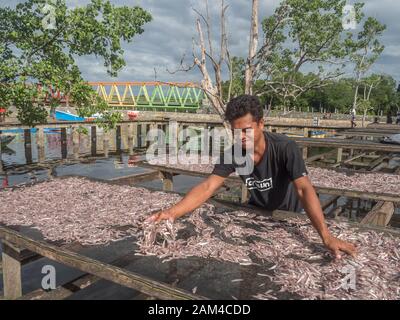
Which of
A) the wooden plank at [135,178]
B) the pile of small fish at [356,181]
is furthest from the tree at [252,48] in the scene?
the wooden plank at [135,178]

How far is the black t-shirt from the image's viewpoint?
4.76m

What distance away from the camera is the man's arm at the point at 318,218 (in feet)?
13.9

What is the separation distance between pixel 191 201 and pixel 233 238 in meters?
0.88

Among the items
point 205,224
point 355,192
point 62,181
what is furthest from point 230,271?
point 62,181

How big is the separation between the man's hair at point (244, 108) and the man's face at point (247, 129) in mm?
53

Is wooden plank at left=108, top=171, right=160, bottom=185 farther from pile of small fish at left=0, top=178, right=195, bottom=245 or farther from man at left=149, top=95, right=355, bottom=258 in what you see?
man at left=149, top=95, right=355, bottom=258

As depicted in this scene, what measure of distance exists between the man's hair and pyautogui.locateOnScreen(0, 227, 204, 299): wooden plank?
95.6 inches

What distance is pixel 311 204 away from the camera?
4.43 m

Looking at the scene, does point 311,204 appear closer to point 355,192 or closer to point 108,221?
point 108,221

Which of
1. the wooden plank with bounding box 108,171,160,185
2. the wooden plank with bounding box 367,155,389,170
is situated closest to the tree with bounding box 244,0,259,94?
the wooden plank with bounding box 367,155,389,170

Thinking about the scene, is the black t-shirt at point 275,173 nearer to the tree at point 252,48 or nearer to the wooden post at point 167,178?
the wooden post at point 167,178

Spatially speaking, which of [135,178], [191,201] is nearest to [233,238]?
[191,201]
